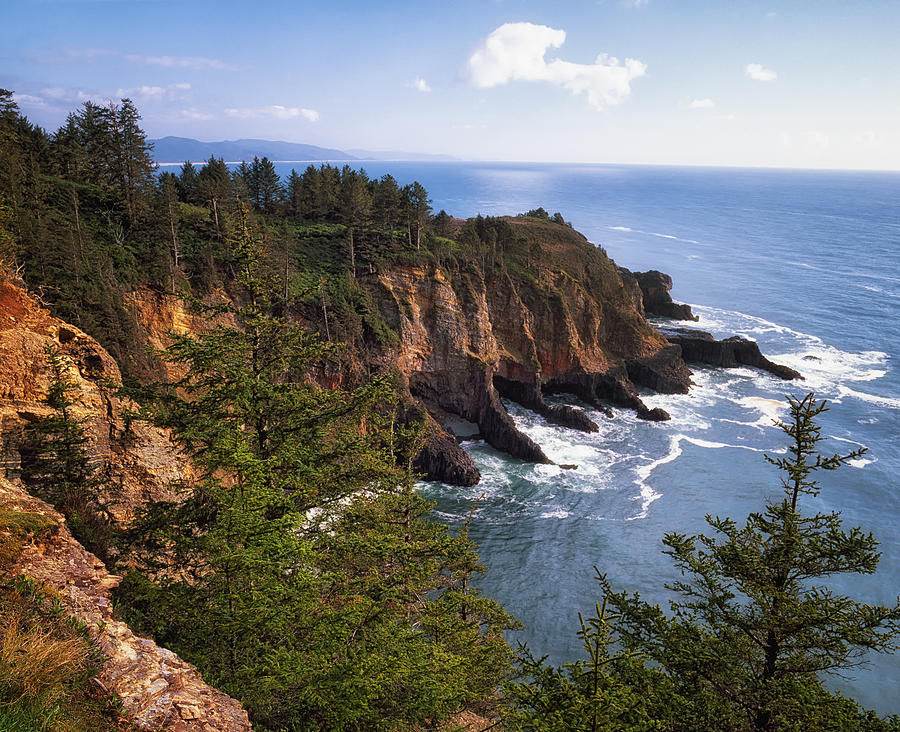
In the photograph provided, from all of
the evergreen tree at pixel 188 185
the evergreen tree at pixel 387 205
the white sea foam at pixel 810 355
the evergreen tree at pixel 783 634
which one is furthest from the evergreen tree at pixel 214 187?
the white sea foam at pixel 810 355

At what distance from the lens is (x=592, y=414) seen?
52.3 metres

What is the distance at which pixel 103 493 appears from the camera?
14430 mm

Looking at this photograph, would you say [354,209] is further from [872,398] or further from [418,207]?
[872,398]

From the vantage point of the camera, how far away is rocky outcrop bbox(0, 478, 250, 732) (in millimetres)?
5754

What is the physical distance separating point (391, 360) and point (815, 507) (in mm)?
36540

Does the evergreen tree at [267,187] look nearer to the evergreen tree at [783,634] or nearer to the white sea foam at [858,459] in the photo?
the evergreen tree at [783,634]

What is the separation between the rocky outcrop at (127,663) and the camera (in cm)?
575

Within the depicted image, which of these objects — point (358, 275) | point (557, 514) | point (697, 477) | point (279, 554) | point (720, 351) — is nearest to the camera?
point (279, 554)

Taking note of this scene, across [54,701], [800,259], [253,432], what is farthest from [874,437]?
[800,259]

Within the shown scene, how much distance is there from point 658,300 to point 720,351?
58.9ft

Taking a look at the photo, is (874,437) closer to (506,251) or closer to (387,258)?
(506,251)

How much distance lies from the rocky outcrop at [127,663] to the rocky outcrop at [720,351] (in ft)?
212

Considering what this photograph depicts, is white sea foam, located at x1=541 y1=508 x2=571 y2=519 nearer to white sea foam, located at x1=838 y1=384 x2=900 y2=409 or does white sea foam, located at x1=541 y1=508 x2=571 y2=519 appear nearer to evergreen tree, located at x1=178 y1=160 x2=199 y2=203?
evergreen tree, located at x1=178 y1=160 x2=199 y2=203

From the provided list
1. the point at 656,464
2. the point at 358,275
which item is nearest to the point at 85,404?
the point at 358,275
